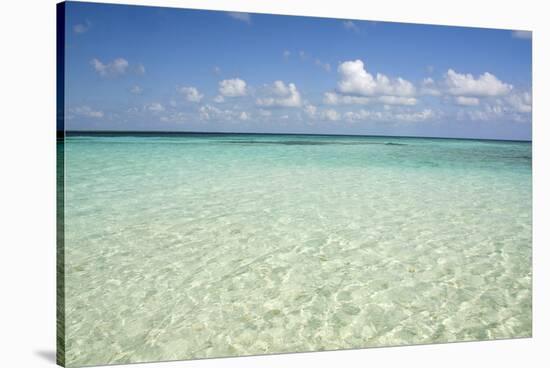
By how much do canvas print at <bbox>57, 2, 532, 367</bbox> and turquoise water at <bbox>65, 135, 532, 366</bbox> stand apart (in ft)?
0.06

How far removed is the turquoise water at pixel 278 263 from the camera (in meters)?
4.16

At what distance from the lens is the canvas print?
4156mm

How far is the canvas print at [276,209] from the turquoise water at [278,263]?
0.02 metres

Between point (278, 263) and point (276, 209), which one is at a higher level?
point (276, 209)

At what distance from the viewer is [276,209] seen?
5902 millimetres

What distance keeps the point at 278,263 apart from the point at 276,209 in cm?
122

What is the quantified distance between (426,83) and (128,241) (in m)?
3.30

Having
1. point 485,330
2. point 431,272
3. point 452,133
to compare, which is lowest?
point 485,330

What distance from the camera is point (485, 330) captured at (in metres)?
4.74

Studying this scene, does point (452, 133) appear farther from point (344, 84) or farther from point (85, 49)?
point (85, 49)

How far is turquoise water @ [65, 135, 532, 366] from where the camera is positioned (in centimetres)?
416

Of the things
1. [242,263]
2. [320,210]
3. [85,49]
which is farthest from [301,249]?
[85,49]

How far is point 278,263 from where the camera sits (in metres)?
4.77

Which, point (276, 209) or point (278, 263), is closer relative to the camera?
point (278, 263)
